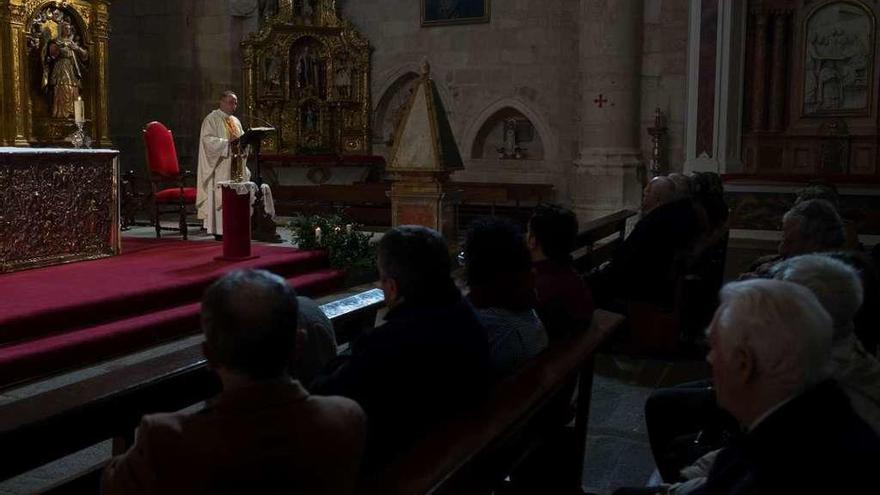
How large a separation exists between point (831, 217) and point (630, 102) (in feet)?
26.4

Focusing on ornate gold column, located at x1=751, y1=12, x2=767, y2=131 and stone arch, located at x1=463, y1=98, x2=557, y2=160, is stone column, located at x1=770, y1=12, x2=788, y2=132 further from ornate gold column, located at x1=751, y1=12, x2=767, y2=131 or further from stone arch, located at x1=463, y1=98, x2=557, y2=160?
stone arch, located at x1=463, y1=98, x2=557, y2=160

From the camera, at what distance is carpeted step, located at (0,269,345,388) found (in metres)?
4.82

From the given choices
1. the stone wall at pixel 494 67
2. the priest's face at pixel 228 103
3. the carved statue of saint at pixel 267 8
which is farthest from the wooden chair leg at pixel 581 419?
the carved statue of saint at pixel 267 8

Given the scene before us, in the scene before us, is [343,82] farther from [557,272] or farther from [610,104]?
[557,272]

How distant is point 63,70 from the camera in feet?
31.1

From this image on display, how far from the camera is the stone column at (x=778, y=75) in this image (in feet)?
36.8

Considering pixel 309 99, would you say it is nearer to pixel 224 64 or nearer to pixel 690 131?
pixel 224 64

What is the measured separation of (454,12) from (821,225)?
33.9ft

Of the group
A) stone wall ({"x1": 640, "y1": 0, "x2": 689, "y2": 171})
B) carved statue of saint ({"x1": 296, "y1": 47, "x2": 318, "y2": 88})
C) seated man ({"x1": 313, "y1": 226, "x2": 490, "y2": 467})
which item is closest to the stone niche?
stone wall ({"x1": 640, "y1": 0, "x2": 689, "y2": 171})

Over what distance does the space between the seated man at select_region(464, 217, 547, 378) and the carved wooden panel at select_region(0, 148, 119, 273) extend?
489 cm

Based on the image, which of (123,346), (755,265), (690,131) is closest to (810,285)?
(755,265)

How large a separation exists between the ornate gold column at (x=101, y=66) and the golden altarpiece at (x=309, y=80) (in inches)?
126

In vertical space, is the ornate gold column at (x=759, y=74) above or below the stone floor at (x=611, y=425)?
above

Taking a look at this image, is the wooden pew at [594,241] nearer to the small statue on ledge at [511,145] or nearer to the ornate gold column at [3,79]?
the small statue on ledge at [511,145]
